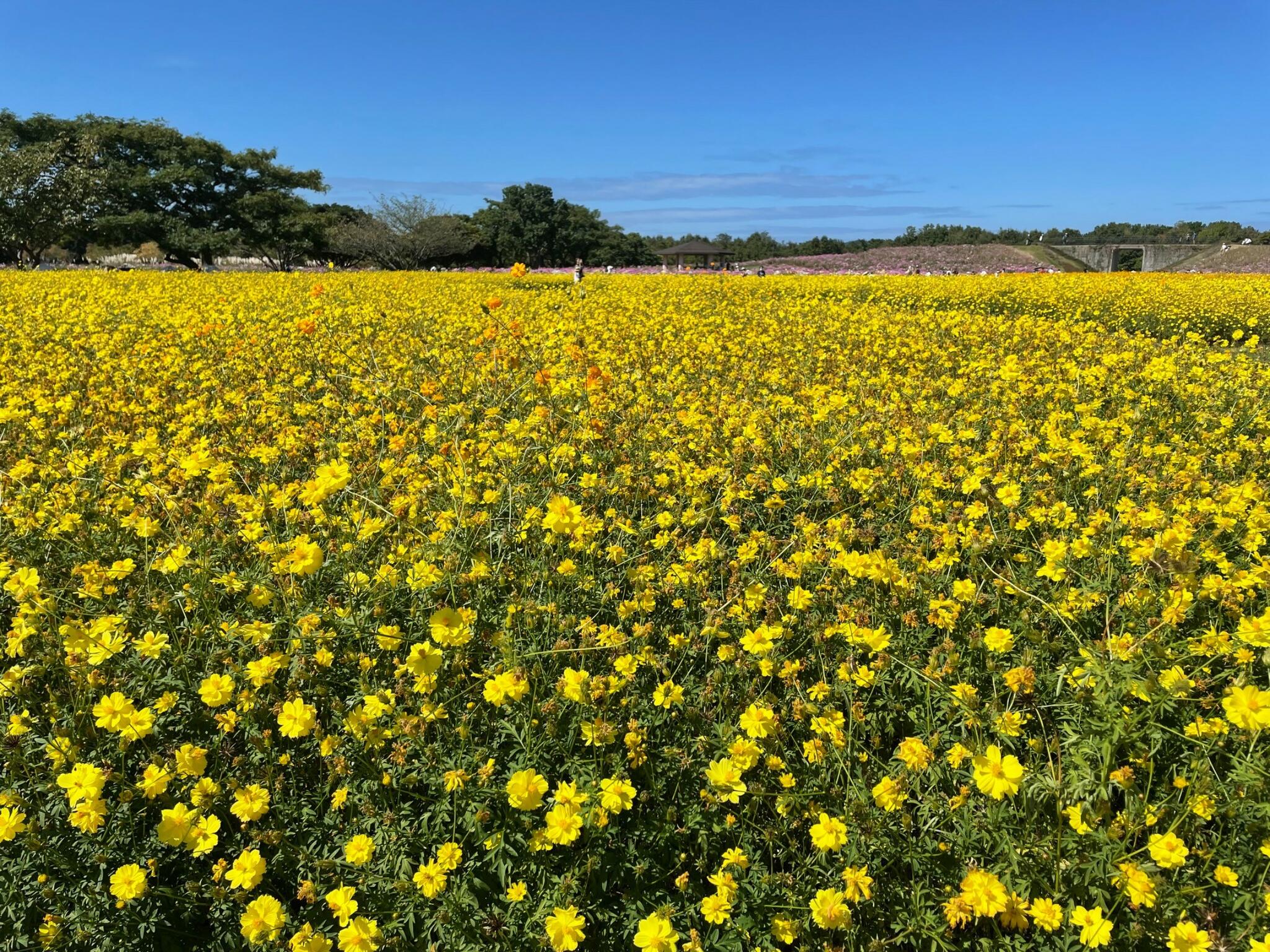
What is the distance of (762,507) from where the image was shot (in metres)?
3.61

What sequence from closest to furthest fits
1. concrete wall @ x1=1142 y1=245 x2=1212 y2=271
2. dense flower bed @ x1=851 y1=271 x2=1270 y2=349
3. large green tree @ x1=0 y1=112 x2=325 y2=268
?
dense flower bed @ x1=851 y1=271 x2=1270 y2=349, large green tree @ x1=0 y1=112 x2=325 y2=268, concrete wall @ x1=1142 y1=245 x2=1212 y2=271

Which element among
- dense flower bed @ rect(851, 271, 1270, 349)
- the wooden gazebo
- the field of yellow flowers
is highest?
the wooden gazebo

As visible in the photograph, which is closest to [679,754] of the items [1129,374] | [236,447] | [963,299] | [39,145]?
[236,447]

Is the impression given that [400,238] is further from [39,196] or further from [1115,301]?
[1115,301]

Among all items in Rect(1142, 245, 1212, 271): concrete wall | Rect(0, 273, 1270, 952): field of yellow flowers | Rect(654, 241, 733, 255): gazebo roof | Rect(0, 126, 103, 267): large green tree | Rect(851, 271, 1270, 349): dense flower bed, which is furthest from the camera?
Rect(654, 241, 733, 255): gazebo roof

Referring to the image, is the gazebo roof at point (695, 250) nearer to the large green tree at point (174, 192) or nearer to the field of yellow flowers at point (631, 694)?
the large green tree at point (174, 192)

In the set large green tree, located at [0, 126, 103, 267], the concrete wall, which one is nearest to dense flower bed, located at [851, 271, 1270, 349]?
large green tree, located at [0, 126, 103, 267]

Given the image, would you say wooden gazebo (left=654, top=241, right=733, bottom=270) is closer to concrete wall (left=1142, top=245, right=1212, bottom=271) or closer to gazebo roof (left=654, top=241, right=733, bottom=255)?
gazebo roof (left=654, top=241, right=733, bottom=255)

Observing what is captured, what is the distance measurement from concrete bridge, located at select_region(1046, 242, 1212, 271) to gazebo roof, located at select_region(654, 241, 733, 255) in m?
23.1

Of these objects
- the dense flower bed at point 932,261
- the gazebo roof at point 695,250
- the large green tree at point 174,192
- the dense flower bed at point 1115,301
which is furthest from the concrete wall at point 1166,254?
the large green tree at point 174,192

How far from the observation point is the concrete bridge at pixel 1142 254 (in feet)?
147

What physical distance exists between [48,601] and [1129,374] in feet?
21.2

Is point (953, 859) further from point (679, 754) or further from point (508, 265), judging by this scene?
point (508, 265)

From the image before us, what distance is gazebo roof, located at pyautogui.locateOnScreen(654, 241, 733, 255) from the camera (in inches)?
2208
